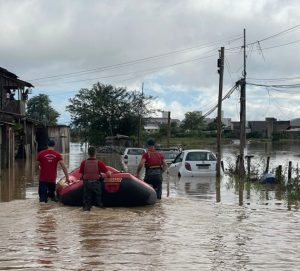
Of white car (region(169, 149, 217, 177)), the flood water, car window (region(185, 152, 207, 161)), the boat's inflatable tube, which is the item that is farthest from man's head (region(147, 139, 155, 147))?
car window (region(185, 152, 207, 161))

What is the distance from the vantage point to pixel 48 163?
1434 cm

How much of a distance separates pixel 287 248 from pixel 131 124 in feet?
242

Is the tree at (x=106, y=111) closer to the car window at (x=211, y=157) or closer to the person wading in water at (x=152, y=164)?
the car window at (x=211, y=157)

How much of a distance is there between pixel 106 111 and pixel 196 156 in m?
58.5

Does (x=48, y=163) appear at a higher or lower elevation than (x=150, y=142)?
lower

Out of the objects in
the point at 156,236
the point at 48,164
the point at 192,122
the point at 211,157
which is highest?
the point at 192,122

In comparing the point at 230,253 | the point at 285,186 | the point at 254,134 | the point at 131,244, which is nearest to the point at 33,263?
the point at 131,244

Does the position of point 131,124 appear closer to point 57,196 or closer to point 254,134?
point 254,134

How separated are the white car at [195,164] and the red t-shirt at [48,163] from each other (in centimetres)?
1024

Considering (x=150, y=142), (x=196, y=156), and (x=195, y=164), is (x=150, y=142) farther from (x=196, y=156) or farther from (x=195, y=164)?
(x=196, y=156)

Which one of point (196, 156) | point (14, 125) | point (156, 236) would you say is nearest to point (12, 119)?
point (14, 125)

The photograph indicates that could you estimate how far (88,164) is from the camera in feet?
44.0

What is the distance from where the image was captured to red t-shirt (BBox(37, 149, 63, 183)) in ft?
46.9

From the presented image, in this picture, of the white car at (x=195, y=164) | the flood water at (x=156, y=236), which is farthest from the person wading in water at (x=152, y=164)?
the white car at (x=195, y=164)
